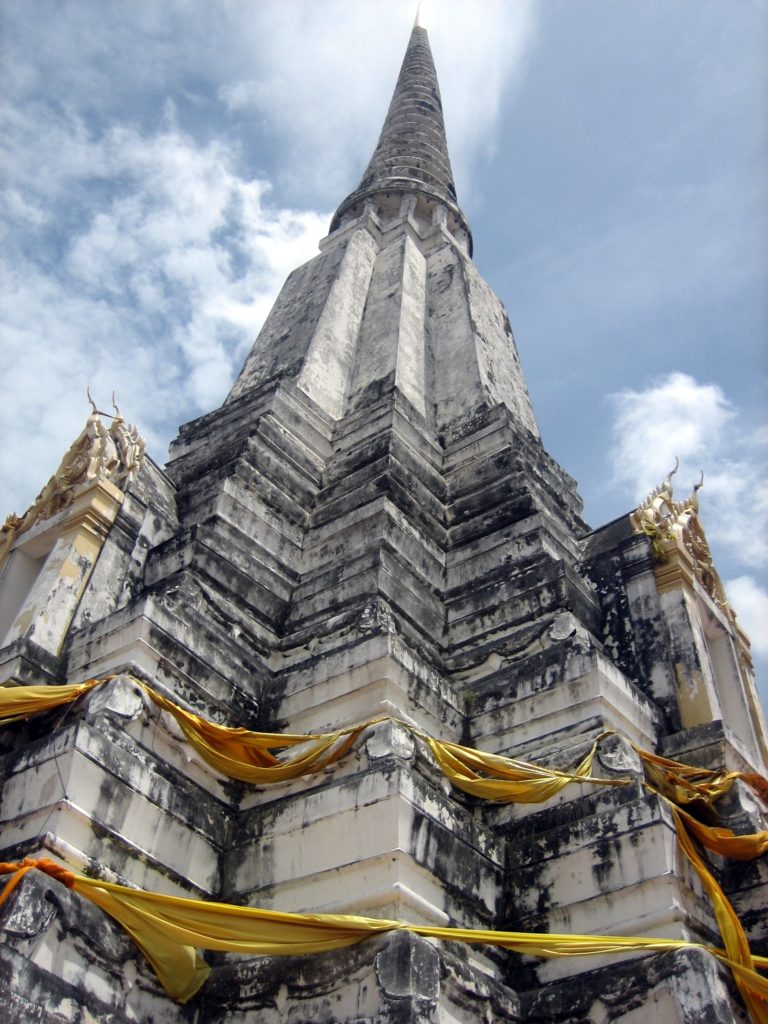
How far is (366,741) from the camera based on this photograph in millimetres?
6965

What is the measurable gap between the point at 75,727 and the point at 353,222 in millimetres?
15488

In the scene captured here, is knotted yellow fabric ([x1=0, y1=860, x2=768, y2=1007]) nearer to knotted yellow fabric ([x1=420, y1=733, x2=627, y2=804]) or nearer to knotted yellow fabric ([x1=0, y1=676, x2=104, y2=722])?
knotted yellow fabric ([x1=420, y1=733, x2=627, y2=804])

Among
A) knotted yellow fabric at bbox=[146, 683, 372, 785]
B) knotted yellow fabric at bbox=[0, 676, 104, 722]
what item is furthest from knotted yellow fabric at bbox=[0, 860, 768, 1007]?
knotted yellow fabric at bbox=[0, 676, 104, 722]

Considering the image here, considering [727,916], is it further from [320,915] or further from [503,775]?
[320,915]

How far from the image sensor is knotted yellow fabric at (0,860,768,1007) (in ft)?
18.8

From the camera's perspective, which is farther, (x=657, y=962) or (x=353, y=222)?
(x=353, y=222)

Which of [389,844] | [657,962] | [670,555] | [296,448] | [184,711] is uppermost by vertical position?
[296,448]

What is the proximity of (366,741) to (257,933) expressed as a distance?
A: 5.22 feet

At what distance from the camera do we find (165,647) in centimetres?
778

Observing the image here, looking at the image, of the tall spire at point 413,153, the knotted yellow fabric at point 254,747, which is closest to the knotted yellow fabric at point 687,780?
the knotted yellow fabric at point 254,747

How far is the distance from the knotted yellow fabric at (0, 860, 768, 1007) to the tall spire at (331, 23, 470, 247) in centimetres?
1766

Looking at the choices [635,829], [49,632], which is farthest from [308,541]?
[635,829]

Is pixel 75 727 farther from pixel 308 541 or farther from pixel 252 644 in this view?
pixel 308 541

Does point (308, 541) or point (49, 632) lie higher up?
point (308, 541)
